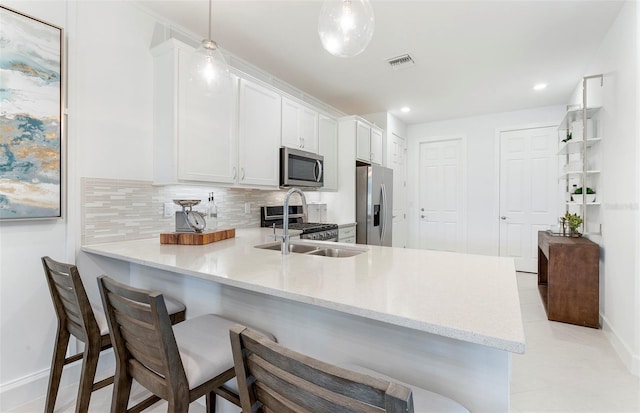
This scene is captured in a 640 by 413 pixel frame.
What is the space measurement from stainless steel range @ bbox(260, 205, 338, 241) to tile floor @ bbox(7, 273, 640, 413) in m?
1.68

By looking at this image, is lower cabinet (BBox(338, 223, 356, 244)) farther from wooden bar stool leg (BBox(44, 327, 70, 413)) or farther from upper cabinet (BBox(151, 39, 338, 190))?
wooden bar stool leg (BBox(44, 327, 70, 413))

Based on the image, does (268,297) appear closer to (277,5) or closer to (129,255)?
(129,255)

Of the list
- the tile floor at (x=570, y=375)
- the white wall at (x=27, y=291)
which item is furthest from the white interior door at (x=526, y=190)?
the white wall at (x=27, y=291)

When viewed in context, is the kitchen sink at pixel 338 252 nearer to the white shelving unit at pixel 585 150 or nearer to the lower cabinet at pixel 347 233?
the lower cabinet at pixel 347 233

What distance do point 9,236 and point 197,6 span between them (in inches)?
74.8

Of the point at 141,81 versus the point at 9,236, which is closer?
the point at 9,236

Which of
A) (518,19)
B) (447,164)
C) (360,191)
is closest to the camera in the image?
(518,19)

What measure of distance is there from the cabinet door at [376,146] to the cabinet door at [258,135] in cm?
180

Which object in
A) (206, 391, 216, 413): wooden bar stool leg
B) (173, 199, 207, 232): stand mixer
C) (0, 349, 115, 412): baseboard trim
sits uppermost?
(173, 199, 207, 232): stand mixer

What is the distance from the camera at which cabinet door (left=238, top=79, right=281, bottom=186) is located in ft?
8.98

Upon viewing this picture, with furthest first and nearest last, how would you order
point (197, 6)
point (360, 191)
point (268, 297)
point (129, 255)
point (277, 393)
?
point (360, 191)
point (197, 6)
point (129, 255)
point (268, 297)
point (277, 393)

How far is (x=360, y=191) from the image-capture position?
13.1 ft

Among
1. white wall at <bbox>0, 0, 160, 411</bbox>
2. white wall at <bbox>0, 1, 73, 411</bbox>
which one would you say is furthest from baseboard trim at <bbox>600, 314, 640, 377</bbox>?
white wall at <bbox>0, 1, 73, 411</bbox>

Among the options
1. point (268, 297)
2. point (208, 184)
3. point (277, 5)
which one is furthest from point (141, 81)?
point (268, 297)
